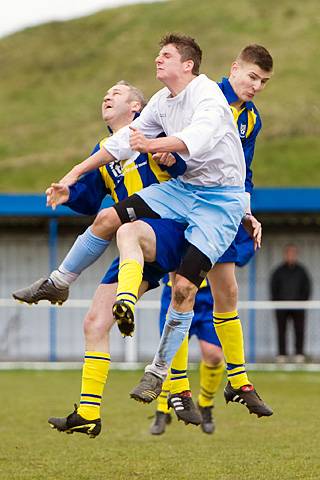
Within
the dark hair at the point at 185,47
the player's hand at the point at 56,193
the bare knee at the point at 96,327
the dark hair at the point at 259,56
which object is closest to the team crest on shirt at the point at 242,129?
the dark hair at the point at 259,56

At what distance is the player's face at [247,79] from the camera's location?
8.48 m

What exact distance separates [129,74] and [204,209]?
3933 centimetres

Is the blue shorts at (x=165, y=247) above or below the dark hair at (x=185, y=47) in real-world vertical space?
below

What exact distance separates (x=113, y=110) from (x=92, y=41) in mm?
44873

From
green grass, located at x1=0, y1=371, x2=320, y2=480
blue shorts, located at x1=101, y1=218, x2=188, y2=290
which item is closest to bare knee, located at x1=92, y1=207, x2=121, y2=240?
blue shorts, located at x1=101, y1=218, x2=188, y2=290

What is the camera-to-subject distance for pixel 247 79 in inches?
334

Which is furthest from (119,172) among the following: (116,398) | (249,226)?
(116,398)

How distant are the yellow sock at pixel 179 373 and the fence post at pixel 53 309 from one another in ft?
45.0

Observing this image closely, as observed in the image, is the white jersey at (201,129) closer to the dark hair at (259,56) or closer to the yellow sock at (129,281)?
the dark hair at (259,56)

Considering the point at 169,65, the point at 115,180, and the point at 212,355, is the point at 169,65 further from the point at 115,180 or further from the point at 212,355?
the point at 212,355

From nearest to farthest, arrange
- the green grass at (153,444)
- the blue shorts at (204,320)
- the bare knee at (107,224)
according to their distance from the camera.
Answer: the bare knee at (107,224), the green grass at (153,444), the blue shorts at (204,320)

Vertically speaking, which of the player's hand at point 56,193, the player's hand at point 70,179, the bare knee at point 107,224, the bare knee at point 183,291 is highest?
the player's hand at point 70,179

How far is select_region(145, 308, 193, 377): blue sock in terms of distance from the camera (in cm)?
796

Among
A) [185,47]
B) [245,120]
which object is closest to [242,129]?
[245,120]
